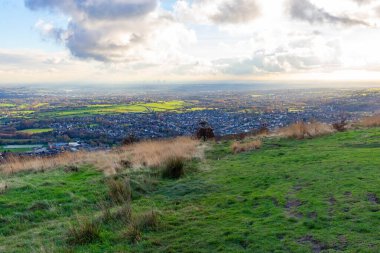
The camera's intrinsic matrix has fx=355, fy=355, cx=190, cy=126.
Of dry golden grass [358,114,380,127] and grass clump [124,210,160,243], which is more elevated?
dry golden grass [358,114,380,127]

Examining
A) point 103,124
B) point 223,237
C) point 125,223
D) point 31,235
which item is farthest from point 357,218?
point 103,124

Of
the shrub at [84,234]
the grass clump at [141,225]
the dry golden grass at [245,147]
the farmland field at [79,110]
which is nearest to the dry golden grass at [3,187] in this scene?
the shrub at [84,234]

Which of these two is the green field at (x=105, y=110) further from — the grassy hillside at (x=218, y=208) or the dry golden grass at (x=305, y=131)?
the grassy hillside at (x=218, y=208)

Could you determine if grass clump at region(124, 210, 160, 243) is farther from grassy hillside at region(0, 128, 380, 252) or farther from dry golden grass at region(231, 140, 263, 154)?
dry golden grass at region(231, 140, 263, 154)

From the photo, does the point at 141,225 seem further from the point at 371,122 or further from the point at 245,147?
the point at 371,122

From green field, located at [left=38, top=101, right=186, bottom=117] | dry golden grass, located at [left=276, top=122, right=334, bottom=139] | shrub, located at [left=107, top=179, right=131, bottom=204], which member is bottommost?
green field, located at [left=38, top=101, right=186, bottom=117]

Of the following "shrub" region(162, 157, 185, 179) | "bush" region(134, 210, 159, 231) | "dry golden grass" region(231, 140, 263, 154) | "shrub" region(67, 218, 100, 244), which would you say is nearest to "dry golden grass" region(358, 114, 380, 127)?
"dry golden grass" region(231, 140, 263, 154)

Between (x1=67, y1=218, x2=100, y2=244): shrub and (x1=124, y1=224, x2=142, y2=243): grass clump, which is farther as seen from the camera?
(x1=67, y1=218, x2=100, y2=244): shrub

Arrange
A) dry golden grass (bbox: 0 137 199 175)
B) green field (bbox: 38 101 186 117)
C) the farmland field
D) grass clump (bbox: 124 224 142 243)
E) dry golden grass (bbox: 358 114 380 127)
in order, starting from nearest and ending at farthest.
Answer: grass clump (bbox: 124 224 142 243) → dry golden grass (bbox: 0 137 199 175) → dry golden grass (bbox: 358 114 380 127) → the farmland field → green field (bbox: 38 101 186 117)
